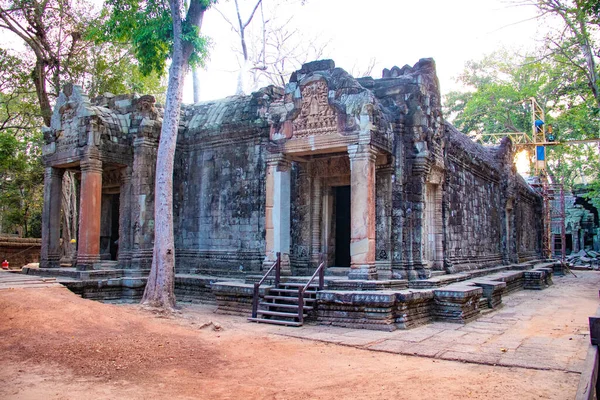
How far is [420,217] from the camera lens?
11.2 metres

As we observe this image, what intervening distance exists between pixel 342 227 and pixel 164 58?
6313 mm

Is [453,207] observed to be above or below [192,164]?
below

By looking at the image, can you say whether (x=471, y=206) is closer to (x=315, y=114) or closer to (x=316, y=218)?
(x=316, y=218)

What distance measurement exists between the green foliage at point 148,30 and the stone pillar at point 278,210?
134 inches

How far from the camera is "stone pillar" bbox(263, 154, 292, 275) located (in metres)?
11.1

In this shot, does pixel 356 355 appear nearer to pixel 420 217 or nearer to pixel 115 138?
pixel 420 217

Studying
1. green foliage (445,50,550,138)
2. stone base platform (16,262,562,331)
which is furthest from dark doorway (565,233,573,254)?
stone base platform (16,262,562,331)

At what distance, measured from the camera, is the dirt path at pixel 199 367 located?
5.29m

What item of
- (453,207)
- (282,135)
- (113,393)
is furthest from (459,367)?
(453,207)

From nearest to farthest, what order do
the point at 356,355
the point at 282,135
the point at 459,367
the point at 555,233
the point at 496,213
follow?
the point at 459,367, the point at 356,355, the point at 282,135, the point at 496,213, the point at 555,233

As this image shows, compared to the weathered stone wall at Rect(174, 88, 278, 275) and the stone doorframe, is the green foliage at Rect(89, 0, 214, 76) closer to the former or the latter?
the weathered stone wall at Rect(174, 88, 278, 275)

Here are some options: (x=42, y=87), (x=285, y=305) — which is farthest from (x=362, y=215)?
(x=42, y=87)

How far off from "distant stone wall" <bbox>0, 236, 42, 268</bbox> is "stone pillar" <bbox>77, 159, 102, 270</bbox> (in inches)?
429

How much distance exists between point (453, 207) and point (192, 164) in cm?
737
